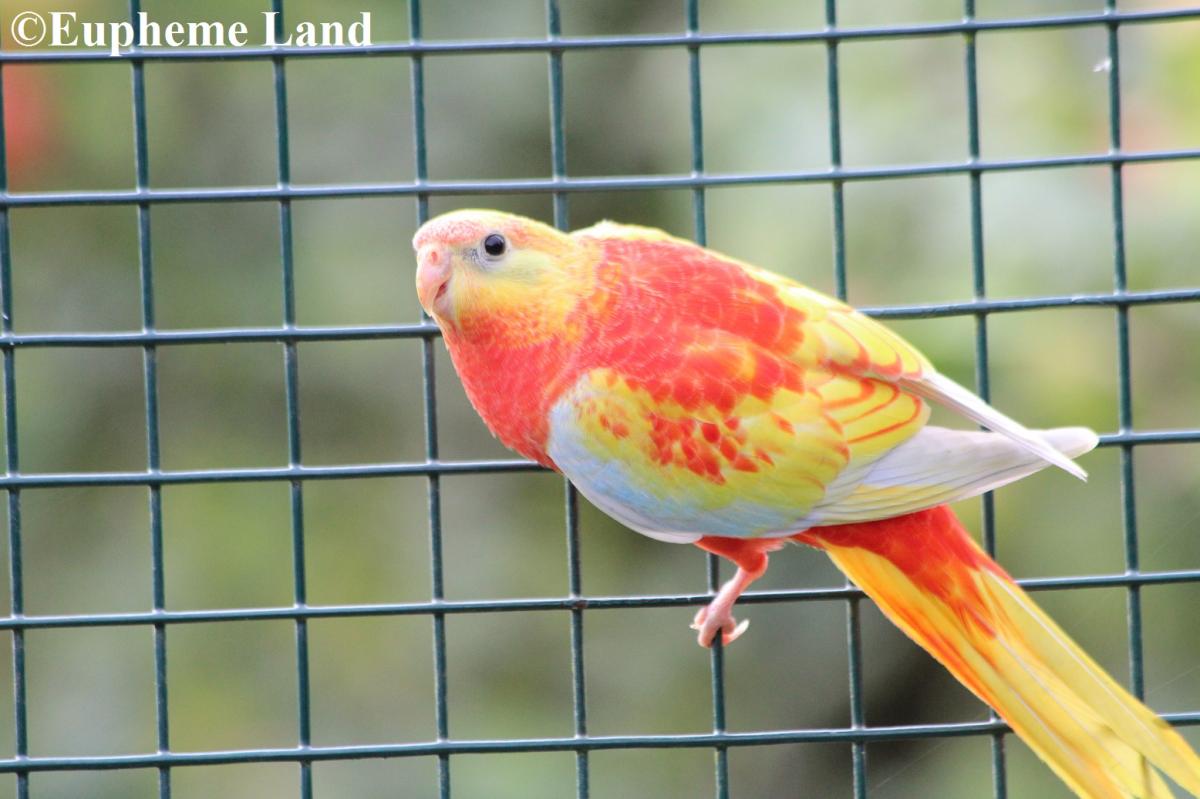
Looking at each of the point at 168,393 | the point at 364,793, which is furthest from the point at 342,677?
the point at 168,393

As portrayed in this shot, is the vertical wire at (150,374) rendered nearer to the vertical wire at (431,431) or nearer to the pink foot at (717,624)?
the vertical wire at (431,431)

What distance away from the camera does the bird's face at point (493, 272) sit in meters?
2.44

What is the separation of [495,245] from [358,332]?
347 mm

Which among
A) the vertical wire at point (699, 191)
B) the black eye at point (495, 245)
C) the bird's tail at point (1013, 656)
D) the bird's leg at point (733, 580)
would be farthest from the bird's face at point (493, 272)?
the bird's tail at point (1013, 656)

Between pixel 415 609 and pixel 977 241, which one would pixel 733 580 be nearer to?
pixel 415 609

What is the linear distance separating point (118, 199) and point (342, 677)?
1.66m

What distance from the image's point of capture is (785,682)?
3.92 m

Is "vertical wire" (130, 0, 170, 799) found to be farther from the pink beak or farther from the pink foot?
the pink foot

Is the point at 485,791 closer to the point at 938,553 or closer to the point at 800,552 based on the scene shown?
the point at 800,552

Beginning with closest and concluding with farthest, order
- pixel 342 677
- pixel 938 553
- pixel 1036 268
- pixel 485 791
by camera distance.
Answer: pixel 938 553
pixel 1036 268
pixel 485 791
pixel 342 677

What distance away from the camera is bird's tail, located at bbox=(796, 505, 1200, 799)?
8.20 feet

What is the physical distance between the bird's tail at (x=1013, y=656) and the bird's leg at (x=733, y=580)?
0.09 m

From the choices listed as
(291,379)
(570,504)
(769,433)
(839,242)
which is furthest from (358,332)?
(839,242)

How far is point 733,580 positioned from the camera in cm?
267
